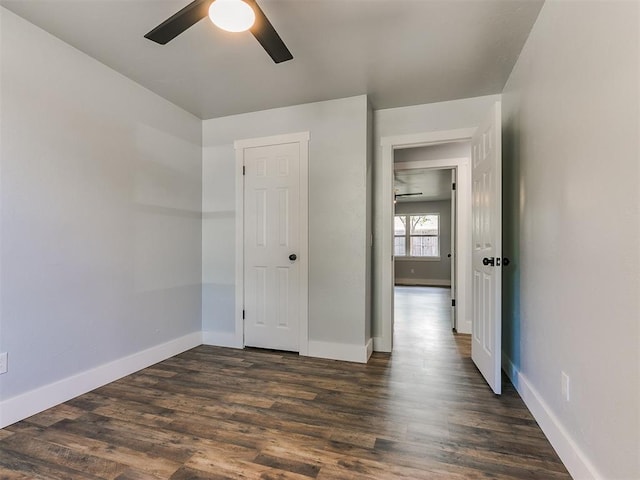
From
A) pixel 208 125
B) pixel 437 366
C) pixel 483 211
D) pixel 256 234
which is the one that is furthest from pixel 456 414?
pixel 208 125

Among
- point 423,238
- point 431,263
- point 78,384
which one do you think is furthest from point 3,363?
point 423,238

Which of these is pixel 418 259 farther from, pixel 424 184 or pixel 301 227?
pixel 301 227

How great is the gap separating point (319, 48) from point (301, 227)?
1516mm

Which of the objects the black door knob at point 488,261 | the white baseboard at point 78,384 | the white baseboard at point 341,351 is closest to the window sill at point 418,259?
the white baseboard at point 341,351

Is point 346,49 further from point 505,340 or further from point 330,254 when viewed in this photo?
point 505,340

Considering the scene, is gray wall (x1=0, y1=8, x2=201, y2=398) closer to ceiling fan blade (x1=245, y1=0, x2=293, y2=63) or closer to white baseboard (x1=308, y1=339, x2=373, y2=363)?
white baseboard (x1=308, y1=339, x2=373, y2=363)

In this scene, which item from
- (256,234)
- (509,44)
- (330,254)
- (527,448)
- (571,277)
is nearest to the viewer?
(571,277)

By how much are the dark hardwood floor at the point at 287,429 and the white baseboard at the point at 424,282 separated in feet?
21.1

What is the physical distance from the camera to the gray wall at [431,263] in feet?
29.9

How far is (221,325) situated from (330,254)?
1.43 meters

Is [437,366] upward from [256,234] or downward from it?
downward

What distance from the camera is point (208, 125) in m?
3.58

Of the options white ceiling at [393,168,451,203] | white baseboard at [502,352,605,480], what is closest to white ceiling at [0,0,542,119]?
white baseboard at [502,352,605,480]

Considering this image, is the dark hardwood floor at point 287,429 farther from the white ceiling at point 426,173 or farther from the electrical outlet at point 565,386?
the white ceiling at point 426,173
